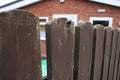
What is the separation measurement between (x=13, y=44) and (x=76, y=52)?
705 millimetres

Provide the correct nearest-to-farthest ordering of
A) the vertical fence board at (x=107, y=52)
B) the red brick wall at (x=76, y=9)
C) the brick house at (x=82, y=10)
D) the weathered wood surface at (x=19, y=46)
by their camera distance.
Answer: the weathered wood surface at (x=19, y=46) → the vertical fence board at (x=107, y=52) → the brick house at (x=82, y=10) → the red brick wall at (x=76, y=9)

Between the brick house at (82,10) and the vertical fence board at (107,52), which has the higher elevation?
the brick house at (82,10)

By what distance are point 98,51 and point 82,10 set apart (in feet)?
36.2

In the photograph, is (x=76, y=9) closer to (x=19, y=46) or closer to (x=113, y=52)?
(x=113, y=52)

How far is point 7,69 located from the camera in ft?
4.00

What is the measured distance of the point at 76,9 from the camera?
42.9 ft

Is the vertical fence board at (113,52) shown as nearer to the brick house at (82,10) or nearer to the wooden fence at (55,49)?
the wooden fence at (55,49)

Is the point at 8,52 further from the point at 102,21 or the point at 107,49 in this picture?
the point at 102,21

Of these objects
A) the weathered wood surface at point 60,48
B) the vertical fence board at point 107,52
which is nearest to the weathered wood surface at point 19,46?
the weathered wood surface at point 60,48

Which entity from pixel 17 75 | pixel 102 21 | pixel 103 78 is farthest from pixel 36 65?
pixel 102 21

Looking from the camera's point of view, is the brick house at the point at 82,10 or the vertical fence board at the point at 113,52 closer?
the vertical fence board at the point at 113,52

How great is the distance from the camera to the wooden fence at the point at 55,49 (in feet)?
3.97

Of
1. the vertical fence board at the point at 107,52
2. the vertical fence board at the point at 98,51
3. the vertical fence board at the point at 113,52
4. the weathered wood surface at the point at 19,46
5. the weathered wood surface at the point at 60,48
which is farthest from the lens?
the vertical fence board at the point at 113,52

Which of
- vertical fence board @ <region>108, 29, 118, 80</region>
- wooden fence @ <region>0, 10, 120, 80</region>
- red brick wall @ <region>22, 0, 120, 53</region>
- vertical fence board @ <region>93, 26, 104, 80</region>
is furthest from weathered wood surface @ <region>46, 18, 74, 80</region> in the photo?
red brick wall @ <region>22, 0, 120, 53</region>
